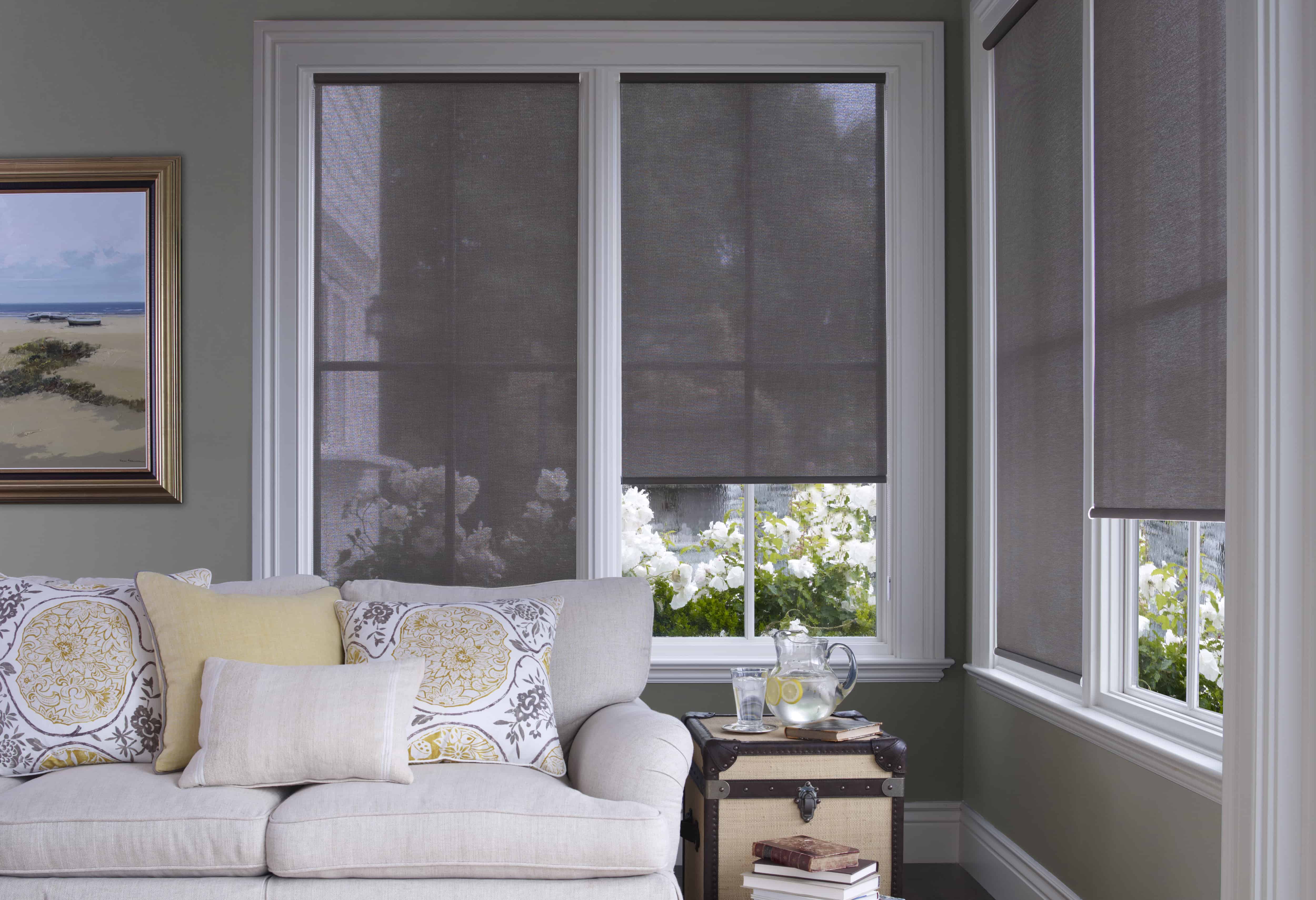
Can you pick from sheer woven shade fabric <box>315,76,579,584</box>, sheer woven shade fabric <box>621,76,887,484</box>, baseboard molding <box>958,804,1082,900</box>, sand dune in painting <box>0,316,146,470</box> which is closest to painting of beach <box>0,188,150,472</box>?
sand dune in painting <box>0,316,146,470</box>

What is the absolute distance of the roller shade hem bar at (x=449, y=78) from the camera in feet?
11.3

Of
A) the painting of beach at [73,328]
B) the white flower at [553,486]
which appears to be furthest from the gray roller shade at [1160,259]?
Result: the painting of beach at [73,328]

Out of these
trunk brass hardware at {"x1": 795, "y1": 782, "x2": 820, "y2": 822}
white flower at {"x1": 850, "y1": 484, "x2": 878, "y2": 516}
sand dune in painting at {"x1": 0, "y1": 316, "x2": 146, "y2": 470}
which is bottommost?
trunk brass hardware at {"x1": 795, "y1": 782, "x2": 820, "y2": 822}

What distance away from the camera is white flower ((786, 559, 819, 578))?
3.50 meters

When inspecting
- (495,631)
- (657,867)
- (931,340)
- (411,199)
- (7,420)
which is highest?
(411,199)

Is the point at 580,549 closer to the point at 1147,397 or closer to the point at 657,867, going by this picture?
the point at 657,867

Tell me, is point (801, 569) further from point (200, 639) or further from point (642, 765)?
point (200, 639)

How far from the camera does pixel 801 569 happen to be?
138 inches

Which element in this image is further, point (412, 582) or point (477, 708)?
point (412, 582)

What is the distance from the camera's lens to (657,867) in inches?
81.8

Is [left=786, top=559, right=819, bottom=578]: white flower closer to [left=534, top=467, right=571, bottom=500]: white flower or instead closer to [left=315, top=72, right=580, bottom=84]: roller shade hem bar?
[left=534, top=467, right=571, bottom=500]: white flower

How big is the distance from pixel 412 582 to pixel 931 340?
1.95 m

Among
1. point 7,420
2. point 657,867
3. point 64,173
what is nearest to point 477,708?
point 657,867

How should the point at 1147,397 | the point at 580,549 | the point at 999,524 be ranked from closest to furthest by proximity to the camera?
1. the point at 1147,397
2. the point at 999,524
3. the point at 580,549
